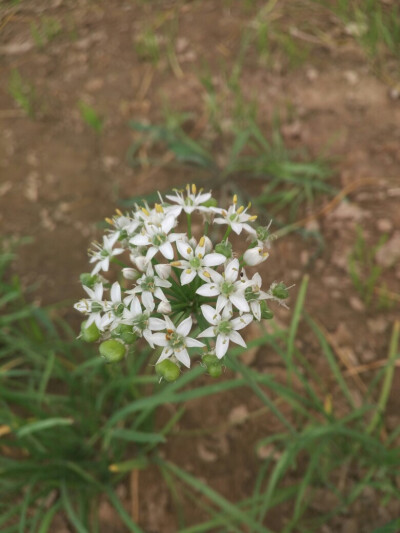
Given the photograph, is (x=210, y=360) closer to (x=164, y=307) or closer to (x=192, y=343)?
(x=192, y=343)

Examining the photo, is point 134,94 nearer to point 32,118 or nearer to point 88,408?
point 32,118

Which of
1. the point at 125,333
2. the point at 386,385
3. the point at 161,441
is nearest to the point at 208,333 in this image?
the point at 125,333

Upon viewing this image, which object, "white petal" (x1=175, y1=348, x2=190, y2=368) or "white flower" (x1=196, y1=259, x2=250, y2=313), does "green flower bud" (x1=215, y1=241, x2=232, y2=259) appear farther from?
"white petal" (x1=175, y1=348, x2=190, y2=368)

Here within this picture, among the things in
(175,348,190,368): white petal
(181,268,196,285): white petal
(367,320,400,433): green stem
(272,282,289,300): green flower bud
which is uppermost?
(181,268,196,285): white petal

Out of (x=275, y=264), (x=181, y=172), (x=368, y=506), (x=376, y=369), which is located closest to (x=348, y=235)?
(x=275, y=264)

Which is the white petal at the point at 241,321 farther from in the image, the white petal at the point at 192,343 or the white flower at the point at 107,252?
the white flower at the point at 107,252

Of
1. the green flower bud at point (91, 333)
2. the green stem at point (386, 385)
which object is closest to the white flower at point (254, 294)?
the green flower bud at point (91, 333)

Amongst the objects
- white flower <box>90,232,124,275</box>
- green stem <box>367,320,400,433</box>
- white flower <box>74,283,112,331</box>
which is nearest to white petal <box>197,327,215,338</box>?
white flower <box>74,283,112,331</box>
